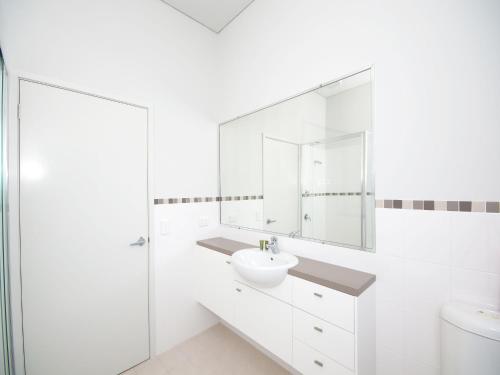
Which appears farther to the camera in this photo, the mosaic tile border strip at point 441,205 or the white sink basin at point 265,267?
the white sink basin at point 265,267

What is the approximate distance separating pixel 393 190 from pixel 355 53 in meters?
0.87

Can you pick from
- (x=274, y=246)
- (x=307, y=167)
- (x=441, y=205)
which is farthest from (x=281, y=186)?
(x=441, y=205)

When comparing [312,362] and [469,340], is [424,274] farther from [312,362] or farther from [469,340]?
[312,362]

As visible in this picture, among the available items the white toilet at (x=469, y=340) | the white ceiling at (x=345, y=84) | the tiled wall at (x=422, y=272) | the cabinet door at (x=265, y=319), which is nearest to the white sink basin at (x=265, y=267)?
the cabinet door at (x=265, y=319)

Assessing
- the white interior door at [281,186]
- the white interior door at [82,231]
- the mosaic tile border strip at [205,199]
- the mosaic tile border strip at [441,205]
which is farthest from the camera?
the mosaic tile border strip at [205,199]

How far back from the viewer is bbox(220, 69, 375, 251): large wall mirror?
4.60 feet

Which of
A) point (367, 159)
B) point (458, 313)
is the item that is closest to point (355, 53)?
point (367, 159)

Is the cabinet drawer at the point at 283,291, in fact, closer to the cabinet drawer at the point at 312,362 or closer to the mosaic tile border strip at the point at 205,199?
the cabinet drawer at the point at 312,362

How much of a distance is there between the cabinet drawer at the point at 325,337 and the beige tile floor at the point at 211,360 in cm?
75

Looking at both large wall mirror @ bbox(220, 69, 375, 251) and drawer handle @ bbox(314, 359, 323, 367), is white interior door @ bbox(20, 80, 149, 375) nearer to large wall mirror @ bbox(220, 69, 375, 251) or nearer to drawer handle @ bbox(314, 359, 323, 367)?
large wall mirror @ bbox(220, 69, 375, 251)

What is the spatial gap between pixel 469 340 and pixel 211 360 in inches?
69.9

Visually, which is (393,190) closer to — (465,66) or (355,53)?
(465,66)

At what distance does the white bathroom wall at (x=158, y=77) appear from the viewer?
146 cm

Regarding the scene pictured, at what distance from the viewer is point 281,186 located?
196cm
